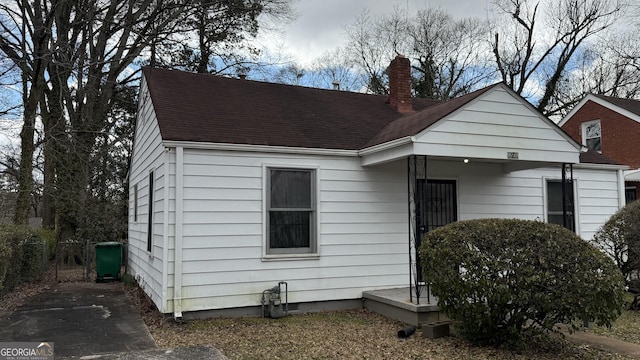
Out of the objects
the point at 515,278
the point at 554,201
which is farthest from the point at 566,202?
the point at 515,278

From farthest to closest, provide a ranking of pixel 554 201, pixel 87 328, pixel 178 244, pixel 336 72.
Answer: pixel 336 72, pixel 554 201, pixel 178 244, pixel 87 328

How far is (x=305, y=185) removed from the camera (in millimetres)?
8219

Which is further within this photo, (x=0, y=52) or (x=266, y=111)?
(x=0, y=52)

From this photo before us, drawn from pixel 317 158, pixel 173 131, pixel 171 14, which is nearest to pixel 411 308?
pixel 317 158

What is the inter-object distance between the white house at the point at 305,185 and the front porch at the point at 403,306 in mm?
271

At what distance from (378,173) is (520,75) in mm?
23025

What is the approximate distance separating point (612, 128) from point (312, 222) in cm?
1616

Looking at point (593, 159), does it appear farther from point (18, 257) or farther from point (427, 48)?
point (427, 48)

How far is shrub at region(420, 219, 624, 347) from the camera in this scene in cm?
525

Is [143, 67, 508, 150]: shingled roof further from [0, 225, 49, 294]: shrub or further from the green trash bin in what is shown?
the green trash bin

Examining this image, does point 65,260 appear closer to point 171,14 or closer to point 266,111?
point 171,14

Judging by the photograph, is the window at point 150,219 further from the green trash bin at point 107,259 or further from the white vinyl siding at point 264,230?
the green trash bin at point 107,259

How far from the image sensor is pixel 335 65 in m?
31.8

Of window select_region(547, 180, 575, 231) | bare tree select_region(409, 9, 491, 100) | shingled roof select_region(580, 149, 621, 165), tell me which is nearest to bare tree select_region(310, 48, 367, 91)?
bare tree select_region(409, 9, 491, 100)
